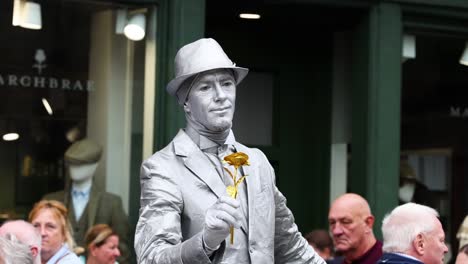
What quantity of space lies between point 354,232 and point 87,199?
6.38 feet

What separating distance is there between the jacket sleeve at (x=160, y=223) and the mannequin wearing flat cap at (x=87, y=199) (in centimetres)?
373

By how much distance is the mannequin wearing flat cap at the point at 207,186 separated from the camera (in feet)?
13.9

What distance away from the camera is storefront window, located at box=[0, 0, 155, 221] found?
7871 mm

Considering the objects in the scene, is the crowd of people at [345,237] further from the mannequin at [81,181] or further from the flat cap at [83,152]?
the flat cap at [83,152]

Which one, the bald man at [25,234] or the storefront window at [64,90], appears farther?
the storefront window at [64,90]

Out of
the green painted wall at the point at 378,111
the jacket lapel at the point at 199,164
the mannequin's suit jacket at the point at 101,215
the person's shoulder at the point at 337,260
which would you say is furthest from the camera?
the green painted wall at the point at 378,111

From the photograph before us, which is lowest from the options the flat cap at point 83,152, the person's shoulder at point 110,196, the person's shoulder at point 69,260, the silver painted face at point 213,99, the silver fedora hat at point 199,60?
the person's shoulder at point 69,260

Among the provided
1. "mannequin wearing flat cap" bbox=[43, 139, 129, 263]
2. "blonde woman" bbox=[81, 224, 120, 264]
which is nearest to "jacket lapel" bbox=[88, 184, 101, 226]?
"mannequin wearing flat cap" bbox=[43, 139, 129, 263]

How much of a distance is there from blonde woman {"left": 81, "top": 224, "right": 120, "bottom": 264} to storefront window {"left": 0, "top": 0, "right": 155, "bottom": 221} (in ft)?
0.99

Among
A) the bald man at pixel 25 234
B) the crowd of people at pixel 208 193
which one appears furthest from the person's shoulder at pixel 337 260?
the crowd of people at pixel 208 193

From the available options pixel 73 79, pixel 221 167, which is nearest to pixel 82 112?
pixel 73 79

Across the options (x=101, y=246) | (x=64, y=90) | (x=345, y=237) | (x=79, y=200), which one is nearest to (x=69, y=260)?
(x=101, y=246)

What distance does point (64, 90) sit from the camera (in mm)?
8047

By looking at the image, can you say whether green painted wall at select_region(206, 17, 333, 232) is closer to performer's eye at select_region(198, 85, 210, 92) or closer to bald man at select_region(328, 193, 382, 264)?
bald man at select_region(328, 193, 382, 264)
